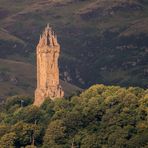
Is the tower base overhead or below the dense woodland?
overhead

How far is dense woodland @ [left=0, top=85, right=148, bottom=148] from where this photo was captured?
14450 cm

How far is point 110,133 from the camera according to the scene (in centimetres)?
14625

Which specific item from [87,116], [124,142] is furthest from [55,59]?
[124,142]

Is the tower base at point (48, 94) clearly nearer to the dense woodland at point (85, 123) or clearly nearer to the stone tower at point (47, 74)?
the stone tower at point (47, 74)

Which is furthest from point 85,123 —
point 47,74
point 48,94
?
point 47,74

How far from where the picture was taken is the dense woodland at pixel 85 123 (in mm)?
144500

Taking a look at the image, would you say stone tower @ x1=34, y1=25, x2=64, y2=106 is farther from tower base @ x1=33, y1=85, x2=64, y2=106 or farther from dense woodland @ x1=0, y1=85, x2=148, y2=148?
dense woodland @ x1=0, y1=85, x2=148, y2=148

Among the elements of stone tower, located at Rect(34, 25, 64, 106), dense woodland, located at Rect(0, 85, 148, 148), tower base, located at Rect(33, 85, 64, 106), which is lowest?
dense woodland, located at Rect(0, 85, 148, 148)

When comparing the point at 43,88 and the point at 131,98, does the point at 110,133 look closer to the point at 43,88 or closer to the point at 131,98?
the point at 131,98

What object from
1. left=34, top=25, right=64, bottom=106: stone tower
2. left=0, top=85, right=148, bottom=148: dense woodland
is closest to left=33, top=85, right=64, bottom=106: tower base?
left=34, top=25, right=64, bottom=106: stone tower

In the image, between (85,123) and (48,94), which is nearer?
(85,123)

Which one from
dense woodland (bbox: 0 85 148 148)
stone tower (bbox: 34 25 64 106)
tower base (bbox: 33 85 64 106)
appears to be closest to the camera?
dense woodland (bbox: 0 85 148 148)

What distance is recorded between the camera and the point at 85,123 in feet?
500

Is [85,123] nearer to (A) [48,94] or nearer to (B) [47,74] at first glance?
(A) [48,94]
